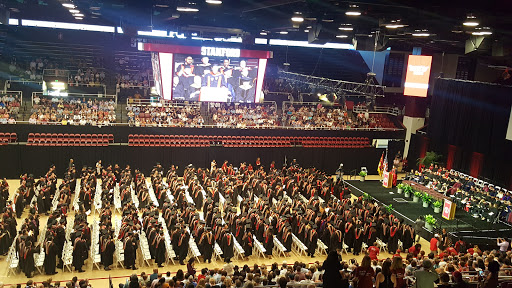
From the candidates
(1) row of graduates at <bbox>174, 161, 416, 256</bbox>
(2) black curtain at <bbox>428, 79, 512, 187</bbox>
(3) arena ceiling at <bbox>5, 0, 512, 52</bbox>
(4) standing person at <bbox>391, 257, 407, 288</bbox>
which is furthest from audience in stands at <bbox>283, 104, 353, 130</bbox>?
(4) standing person at <bbox>391, 257, 407, 288</bbox>

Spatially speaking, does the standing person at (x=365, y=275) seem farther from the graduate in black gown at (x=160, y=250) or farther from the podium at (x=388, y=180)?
the podium at (x=388, y=180)

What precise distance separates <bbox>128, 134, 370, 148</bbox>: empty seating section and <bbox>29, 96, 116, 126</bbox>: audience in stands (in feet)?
7.61

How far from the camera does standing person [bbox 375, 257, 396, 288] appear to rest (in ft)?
29.5

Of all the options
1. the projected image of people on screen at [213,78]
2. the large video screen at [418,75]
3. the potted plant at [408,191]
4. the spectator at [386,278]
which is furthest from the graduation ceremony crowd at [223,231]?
the large video screen at [418,75]

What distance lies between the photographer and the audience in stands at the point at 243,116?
28.9 m

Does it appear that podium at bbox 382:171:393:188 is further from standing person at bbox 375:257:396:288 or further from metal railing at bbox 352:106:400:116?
standing person at bbox 375:257:396:288

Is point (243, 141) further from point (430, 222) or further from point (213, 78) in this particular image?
point (430, 222)

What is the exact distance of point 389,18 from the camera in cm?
1577

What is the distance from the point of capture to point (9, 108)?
84.4 ft

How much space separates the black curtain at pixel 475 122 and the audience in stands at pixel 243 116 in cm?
1075

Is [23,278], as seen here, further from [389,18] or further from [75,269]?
[389,18]

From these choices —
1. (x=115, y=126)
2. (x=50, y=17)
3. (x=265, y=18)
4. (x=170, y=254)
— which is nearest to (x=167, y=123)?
(x=115, y=126)

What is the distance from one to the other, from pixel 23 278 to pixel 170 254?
15.0ft

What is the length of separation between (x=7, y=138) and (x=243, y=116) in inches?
542
